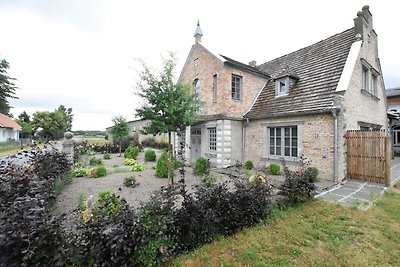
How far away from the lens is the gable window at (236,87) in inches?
523

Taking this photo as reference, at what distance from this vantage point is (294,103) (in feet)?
36.4

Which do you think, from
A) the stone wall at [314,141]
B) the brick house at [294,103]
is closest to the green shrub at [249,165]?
the brick house at [294,103]

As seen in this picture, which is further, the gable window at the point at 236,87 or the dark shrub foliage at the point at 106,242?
the gable window at the point at 236,87

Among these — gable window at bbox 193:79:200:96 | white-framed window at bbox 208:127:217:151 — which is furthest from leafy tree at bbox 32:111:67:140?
white-framed window at bbox 208:127:217:151

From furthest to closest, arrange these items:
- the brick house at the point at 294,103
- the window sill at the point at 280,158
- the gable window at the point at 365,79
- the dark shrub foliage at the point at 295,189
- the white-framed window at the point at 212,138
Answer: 1. the white-framed window at the point at 212,138
2. the gable window at the point at 365,79
3. the window sill at the point at 280,158
4. the brick house at the point at 294,103
5. the dark shrub foliage at the point at 295,189

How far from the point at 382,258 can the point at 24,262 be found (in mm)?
5888

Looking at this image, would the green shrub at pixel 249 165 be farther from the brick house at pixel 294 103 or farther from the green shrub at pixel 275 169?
the green shrub at pixel 275 169

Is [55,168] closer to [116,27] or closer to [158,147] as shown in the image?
[116,27]

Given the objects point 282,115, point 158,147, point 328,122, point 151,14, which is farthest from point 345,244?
point 158,147

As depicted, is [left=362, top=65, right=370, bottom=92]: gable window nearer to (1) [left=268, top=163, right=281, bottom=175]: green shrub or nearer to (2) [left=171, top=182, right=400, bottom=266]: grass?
(1) [left=268, top=163, right=281, bottom=175]: green shrub

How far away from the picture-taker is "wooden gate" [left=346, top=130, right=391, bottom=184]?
28.4 feet

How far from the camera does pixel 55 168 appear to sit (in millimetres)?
7164

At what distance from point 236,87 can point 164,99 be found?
6.81 m

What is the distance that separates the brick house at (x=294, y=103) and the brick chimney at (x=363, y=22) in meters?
0.04
